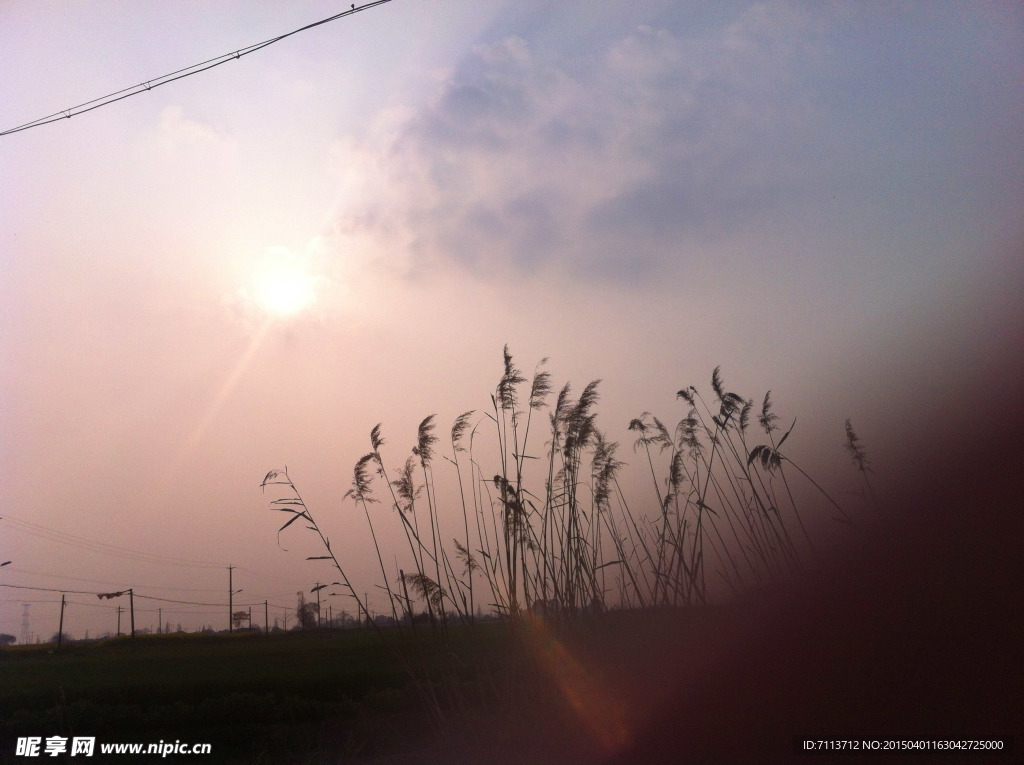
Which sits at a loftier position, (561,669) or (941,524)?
(941,524)

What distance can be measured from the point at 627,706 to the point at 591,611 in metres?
1.17

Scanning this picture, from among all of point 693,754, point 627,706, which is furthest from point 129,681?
point 693,754

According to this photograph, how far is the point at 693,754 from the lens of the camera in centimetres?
316

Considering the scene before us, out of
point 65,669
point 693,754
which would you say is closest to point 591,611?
point 693,754

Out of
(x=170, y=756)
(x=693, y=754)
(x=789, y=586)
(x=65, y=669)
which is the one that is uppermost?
(x=65, y=669)

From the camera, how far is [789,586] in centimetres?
466

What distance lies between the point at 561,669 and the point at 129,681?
6883 mm

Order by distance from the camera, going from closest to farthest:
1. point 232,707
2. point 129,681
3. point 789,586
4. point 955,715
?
point 955,715 → point 789,586 → point 232,707 → point 129,681

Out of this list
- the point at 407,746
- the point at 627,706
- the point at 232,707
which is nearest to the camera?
the point at 627,706

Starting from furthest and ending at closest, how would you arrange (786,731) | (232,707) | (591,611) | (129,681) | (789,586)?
1. (129,681)
2. (232,707)
3. (591,611)
4. (789,586)
5. (786,731)

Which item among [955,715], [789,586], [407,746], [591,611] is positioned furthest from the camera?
[591,611]

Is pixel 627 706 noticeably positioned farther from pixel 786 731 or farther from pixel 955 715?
pixel 955 715

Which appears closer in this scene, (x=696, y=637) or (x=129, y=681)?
(x=696, y=637)

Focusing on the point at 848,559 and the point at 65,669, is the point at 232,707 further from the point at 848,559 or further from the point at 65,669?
the point at 65,669
